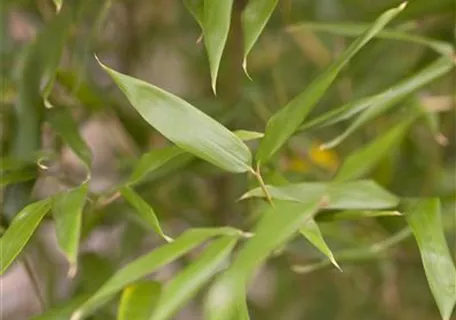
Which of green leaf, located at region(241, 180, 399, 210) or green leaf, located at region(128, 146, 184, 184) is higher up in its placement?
green leaf, located at region(128, 146, 184, 184)

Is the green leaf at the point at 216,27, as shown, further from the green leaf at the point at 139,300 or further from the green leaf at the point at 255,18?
the green leaf at the point at 139,300

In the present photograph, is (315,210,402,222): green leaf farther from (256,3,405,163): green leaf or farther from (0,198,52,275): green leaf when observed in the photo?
(0,198,52,275): green leaf

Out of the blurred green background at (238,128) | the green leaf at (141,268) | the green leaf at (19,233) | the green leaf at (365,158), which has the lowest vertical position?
the blurred green background at (238,128)

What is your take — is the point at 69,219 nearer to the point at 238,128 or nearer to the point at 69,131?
the point at 69,131

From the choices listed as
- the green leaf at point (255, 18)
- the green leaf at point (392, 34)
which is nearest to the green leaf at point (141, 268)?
the green leaf at point (255, 18)

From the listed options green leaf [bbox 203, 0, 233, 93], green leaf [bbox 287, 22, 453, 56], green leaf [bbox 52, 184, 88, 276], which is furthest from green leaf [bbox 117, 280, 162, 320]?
green leaf [bbox 287, 22, 453, 56]
